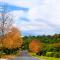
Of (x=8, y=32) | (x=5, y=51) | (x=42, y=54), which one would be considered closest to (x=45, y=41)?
(x=42, y=54)

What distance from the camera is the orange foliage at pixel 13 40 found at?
1057 inches

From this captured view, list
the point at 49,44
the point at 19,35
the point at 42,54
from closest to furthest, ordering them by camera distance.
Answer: the point at 49,44
the point at 42,54
the point at 19,35

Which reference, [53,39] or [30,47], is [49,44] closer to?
[53,39]

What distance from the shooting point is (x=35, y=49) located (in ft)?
83.3

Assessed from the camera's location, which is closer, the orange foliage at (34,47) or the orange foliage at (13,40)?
the orange foliage at (34,47)

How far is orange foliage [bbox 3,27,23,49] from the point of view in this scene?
26858 millimetres

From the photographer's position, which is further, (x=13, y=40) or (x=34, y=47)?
(x=13, y=40)

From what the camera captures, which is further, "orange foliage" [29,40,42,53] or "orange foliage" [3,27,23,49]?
"orange foliage" [3,27,23,49]

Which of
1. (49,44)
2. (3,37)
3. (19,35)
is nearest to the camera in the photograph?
(49,44)

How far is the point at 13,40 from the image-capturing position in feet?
93.9

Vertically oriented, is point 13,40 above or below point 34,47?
above

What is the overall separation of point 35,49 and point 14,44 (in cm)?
470

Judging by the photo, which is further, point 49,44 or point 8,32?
point 8,32

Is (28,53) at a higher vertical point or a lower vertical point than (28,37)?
lower
